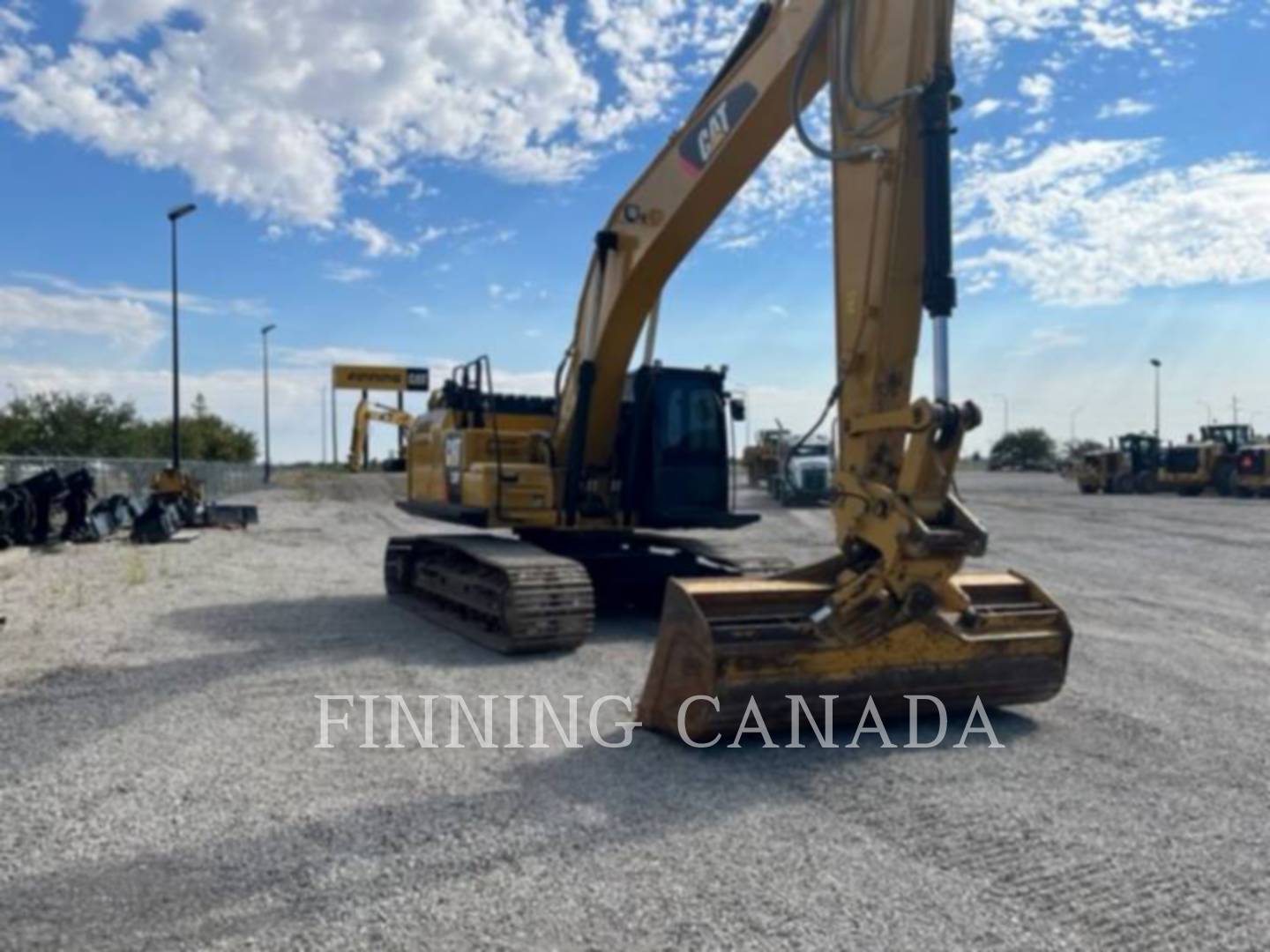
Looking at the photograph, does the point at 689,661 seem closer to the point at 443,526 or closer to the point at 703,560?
the point at 703,560

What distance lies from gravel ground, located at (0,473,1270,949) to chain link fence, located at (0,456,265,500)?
1178 centimetres

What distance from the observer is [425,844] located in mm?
4148

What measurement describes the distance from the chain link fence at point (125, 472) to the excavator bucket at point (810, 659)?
1564 cm

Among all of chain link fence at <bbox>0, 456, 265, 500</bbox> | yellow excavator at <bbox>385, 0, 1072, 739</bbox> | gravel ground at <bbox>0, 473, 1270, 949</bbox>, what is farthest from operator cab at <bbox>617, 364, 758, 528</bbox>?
chain link fence at <bbox>0, 456, 265, 500</bbox>

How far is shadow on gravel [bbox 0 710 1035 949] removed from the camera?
3539mm

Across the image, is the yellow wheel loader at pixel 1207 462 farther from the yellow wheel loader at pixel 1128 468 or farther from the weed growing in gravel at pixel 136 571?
the weed growing in gravel at pixel 136 571

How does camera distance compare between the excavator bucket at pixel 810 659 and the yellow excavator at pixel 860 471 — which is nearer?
the excavator bucket at pixel 810 659

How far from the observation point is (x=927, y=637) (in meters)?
5.64

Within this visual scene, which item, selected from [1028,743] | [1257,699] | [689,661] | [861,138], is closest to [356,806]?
[689,661]

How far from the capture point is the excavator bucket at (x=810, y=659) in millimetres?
5309

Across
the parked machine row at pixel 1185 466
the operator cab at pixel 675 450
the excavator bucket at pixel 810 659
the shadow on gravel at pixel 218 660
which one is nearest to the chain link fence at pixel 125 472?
the shadow on gravel at pixel 218 660

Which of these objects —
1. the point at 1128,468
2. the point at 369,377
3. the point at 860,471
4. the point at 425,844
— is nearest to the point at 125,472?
the point at 369,377

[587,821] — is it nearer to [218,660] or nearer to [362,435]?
[218,660]

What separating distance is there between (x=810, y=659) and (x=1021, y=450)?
90532 millimetres
